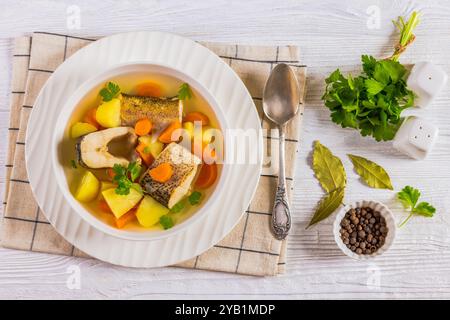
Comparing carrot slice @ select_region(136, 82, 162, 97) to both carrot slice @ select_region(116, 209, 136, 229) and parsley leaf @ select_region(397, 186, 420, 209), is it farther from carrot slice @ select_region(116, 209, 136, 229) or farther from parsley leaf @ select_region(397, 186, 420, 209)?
parsley leaf @ select_region(397, 186, 420, 209)

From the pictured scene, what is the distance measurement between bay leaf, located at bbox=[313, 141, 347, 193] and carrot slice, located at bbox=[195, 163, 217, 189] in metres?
0.47

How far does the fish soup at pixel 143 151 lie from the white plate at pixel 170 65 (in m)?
0.06

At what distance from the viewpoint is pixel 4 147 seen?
2152mm

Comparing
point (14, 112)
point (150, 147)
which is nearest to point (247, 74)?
point (150, 147)

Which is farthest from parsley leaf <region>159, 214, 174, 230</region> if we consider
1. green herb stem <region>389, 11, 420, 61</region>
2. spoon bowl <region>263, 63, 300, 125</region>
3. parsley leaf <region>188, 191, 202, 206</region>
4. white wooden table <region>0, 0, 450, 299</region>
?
green herb stem <region>389, 11, 420, 61</region>

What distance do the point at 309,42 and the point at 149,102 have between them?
2.48ft

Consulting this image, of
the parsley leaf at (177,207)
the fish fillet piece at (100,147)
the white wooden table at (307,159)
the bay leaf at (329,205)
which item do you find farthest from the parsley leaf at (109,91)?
the bay leaf at (329,205)

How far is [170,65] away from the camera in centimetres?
192

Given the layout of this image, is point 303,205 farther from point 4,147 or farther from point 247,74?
point 4,147

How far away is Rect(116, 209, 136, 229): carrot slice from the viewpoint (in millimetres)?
1926

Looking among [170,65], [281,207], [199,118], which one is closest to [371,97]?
[281,207]

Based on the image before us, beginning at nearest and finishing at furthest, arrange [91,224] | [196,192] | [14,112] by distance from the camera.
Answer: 1. [91,224]
2. [196,192]
3. [14,112]

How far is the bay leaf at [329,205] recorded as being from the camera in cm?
217

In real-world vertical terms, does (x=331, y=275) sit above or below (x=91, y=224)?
below
